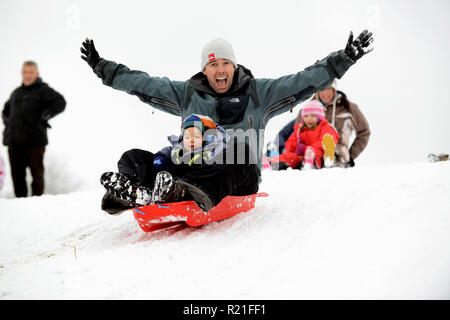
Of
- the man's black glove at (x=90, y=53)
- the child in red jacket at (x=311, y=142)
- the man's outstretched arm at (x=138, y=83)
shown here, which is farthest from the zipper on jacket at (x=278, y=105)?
the child in red jacket at (x=311, y=142)

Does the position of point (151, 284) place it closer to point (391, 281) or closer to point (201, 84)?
point (391, 281)

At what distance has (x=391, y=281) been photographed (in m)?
1.24

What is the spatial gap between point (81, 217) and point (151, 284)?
6.63ft

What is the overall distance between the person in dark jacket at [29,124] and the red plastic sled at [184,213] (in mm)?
3090

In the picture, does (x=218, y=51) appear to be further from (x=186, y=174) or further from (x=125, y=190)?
(x=125, y=190)

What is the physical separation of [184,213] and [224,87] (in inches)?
41.6

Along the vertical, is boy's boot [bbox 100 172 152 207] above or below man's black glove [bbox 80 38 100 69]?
Result: below

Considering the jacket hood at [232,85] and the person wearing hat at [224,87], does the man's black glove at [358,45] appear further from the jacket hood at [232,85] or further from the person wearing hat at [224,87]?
the jacket hood at [232,85]

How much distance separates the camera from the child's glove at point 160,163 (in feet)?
7.41

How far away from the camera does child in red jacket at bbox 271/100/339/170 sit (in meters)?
5.10

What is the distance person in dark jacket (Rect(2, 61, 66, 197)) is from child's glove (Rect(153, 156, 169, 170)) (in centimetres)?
303

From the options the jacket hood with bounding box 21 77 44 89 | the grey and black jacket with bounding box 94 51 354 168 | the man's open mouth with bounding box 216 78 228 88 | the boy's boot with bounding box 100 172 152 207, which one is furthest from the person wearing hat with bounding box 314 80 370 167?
the boy's boot with bounding box 100 172 152 207

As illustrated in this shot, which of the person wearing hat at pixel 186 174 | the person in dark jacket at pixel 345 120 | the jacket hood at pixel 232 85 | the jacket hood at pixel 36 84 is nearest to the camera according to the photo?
the person wearing hat at pixel 186 174

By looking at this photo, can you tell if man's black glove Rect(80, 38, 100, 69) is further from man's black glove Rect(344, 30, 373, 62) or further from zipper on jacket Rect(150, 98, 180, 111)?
man's black glove Rect(344, 30, 373, 62)
